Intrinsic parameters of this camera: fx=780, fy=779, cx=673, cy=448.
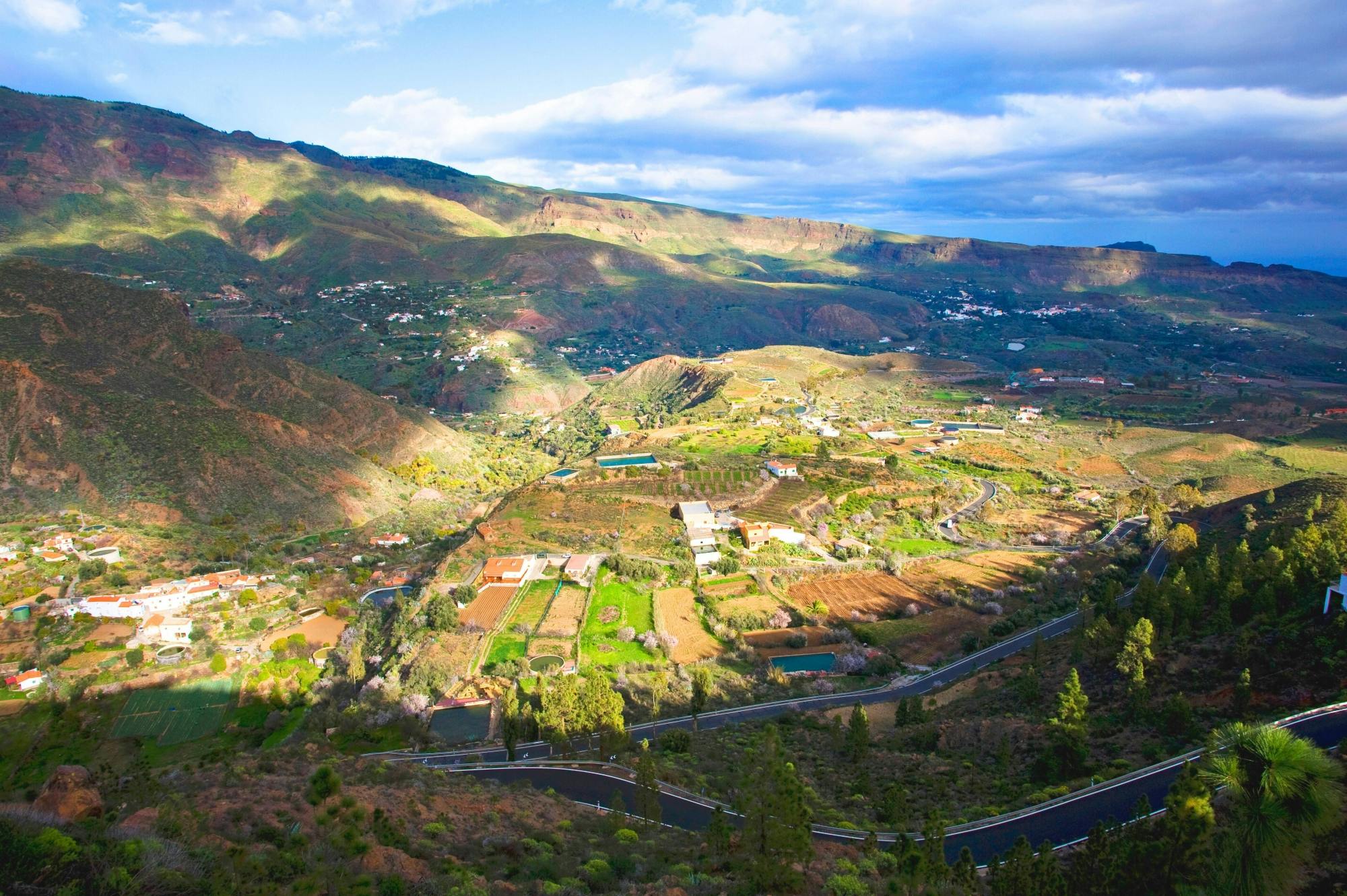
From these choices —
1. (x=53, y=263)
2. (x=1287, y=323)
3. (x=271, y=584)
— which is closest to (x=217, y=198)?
(x=53, y=263)

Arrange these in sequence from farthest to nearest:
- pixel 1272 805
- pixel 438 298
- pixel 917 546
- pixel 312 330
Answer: pixel 438 298
pixel 312 330
pixel 917 546
pixel 1272 805

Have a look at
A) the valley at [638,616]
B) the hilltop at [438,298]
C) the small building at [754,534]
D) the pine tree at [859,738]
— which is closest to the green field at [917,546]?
the valley at [638,616]

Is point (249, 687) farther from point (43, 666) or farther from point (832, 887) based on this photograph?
point (832, 887)

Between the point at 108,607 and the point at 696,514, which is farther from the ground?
the point at 696,514

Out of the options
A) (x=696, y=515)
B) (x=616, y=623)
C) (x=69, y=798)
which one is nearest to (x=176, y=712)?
(x=69, y=798)

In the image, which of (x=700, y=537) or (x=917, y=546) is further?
(x=917, y=546)

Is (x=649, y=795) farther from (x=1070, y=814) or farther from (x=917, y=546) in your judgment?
(x=917, y=546)
